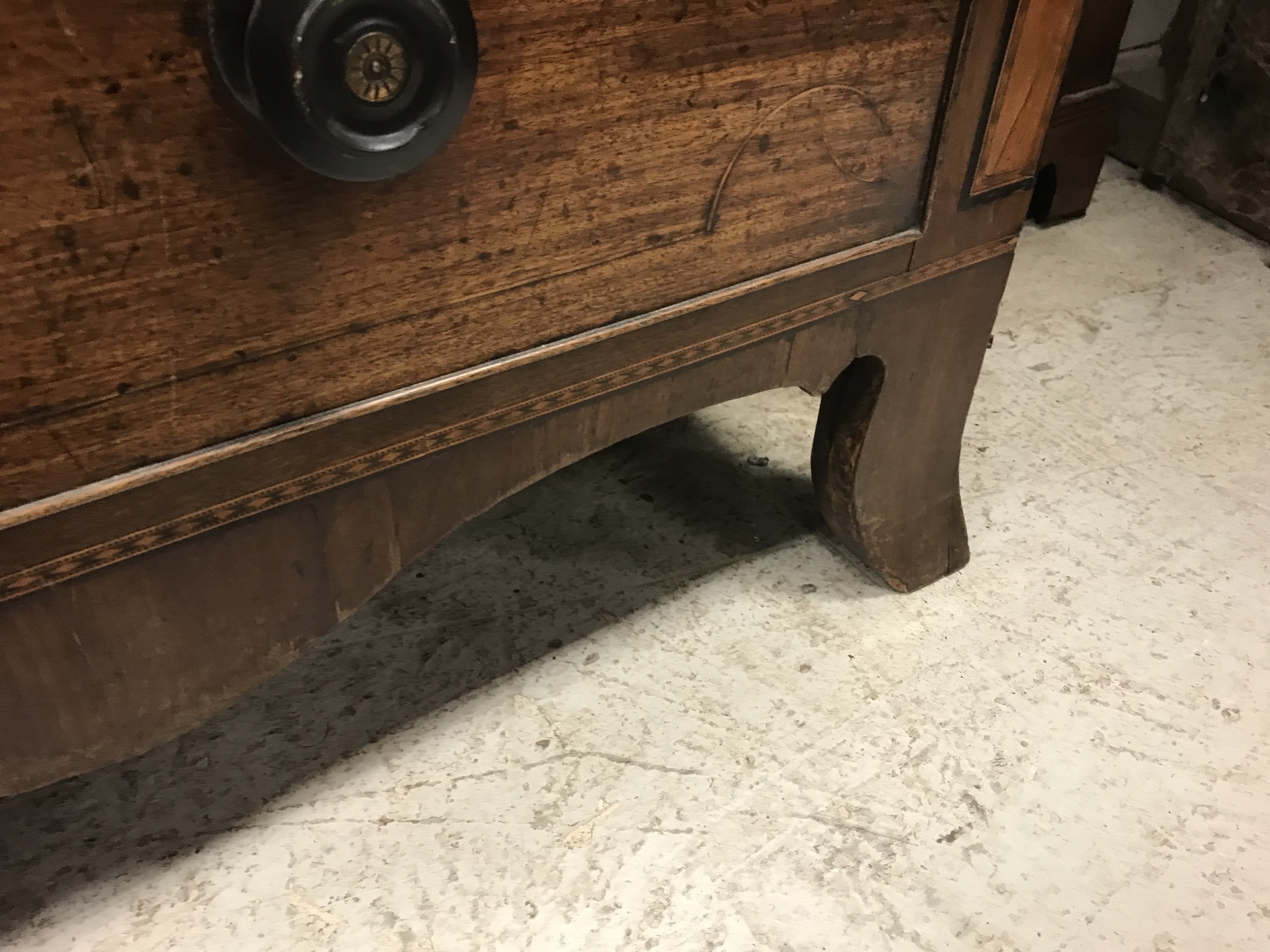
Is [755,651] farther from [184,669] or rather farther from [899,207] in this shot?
[184,669]

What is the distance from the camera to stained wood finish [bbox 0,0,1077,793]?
0.53 metres

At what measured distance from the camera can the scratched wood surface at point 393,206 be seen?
511mm

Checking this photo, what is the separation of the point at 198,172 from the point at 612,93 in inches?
10.8

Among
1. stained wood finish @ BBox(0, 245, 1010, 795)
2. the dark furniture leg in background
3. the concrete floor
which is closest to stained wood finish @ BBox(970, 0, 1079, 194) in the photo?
stained wood finish @ BBox(0, 245, 1010, 795)

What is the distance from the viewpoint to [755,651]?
3.86ft

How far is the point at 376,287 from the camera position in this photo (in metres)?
0.64

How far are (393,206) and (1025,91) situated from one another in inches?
24.6

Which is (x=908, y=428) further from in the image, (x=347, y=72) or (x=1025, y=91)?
(x=347, y=72)

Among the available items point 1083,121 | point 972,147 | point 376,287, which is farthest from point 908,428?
point 1083,121

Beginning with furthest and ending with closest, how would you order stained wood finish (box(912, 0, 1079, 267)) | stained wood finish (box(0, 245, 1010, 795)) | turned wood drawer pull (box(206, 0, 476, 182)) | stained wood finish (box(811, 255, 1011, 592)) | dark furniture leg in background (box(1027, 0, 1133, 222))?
dark furniture leg in background (box(1027, 0, 1133, 222)), stained wood finish (box(811, 255, 1011, 592)), stained wood finish (box(912, 0, 1079, 267)), stained wood finish (box(0, 245, 1010, 795)), turned wood drawer pull (box(206, 0, 476, 182))

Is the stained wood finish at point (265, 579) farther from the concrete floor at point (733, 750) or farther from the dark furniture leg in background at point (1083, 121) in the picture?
the dark furniture leg in background at point (1083, 121)

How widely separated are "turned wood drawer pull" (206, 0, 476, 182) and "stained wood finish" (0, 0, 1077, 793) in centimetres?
3

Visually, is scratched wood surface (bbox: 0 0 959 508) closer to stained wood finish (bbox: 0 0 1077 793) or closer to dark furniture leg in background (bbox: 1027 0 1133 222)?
stained wood finish (bbox: 0 0 1077 793)

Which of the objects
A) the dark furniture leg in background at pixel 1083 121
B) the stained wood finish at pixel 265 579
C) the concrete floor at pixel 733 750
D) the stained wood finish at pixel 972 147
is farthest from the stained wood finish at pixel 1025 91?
the dark furniture leg in background at pixel 1083 121
